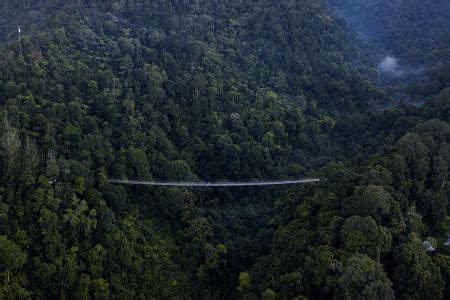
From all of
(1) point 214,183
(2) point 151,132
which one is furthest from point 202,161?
(2) point 151,132

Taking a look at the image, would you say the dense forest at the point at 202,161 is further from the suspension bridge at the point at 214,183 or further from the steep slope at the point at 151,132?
the suspension bridge at the point at 214,183

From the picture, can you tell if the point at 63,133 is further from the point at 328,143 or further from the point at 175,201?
the point at 328,143

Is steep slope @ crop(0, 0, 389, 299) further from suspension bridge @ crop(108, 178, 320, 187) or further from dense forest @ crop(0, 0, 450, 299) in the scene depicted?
suspension bridge @ crop(108, 178, 320, 187)

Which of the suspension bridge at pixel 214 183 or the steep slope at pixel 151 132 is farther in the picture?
the suspension bridge at pixel 214 183

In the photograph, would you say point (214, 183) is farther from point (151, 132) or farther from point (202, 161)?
point (151, 132)

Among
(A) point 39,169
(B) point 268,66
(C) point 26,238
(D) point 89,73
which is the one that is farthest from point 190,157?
(B) point 268,66

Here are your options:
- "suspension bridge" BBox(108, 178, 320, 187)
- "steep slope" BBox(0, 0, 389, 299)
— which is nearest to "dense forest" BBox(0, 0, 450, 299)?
"steep slope" BBox(0, 0, 389, 299)

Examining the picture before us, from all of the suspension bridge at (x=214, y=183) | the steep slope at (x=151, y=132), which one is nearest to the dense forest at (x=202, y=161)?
the steep slope at (x=151, y=132)

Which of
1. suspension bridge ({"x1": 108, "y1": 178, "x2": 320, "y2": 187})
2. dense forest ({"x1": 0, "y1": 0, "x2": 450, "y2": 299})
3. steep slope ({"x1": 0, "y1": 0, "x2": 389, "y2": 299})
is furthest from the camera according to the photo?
suspension bridge ({"x1": 108, "y1": 178, "x2": 320, "y2": 187})
